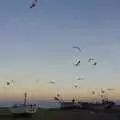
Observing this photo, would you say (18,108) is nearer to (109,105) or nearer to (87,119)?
(87,119)

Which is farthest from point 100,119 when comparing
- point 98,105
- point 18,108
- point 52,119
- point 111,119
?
point 98,105

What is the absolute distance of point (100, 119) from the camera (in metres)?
85.6

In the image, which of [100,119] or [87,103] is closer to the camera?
[100,119]

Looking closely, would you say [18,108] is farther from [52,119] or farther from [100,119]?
[100,119]

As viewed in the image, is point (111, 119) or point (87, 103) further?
point (87, 103)

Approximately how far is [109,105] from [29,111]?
68.6 meters

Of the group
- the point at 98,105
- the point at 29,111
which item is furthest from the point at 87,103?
the point at 29,111

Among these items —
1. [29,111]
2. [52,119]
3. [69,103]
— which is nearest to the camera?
[52,119]

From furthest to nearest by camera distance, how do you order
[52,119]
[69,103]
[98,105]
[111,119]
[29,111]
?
1. [69,103]
2. [98,105]
3. [29,111]
4. [52,119]
5. [111,119]

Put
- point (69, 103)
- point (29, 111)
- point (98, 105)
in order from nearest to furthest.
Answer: point (29, 111) → point (98, 105) → point (69, 103)

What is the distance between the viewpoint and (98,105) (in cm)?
16062

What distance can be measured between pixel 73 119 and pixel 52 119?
5.92 meters

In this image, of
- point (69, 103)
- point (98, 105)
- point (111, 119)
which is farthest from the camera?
Result: point (69, 103)

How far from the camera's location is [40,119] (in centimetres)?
9100
